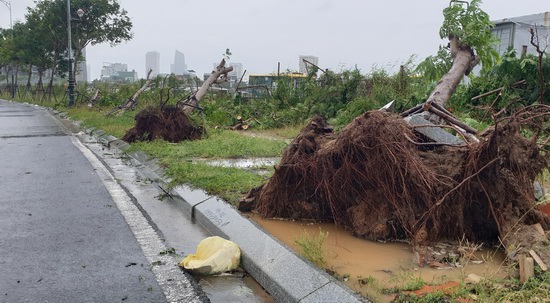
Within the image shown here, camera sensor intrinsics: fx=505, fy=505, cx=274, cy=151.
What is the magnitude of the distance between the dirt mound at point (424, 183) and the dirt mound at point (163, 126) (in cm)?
724

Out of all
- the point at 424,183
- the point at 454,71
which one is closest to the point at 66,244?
the point at 424,183

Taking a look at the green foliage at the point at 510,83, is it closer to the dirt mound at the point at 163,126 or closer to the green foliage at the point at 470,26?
the green foliage at the point at 470,26

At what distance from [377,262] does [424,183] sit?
33.1 inches

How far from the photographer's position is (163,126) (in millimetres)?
11812

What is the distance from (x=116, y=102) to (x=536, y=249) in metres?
24.3

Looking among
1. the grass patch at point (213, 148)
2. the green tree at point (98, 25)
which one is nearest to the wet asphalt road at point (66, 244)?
the grass patch at point (213, 148)

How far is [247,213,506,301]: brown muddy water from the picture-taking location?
357cm

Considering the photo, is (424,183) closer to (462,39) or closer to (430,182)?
(430,182)

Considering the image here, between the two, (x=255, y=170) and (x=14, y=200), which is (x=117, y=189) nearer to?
(x=14, y=200)

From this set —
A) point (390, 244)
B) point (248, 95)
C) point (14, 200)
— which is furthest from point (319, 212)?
point (248, 95)

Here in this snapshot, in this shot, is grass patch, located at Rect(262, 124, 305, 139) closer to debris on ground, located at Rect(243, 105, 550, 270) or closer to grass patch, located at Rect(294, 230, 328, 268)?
debris on ground, located at Rect(243, 105, 550, 270)

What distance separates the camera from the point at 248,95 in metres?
19.4

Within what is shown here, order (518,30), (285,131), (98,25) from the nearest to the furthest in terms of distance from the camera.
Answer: (518,30)
(285,131)
(98,25)

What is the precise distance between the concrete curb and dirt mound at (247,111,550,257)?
2.81ft
